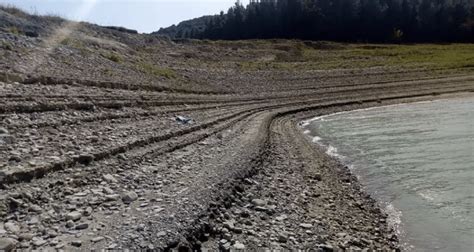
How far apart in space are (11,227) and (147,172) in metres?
4.80

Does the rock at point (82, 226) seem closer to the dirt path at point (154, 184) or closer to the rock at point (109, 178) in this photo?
the dirt path at point (154, 184)

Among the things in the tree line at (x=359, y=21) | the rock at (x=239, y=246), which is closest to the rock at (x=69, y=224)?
the rock at (x=239, y=246)

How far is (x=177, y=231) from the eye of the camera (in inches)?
353

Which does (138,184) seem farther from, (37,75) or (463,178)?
(463,178)

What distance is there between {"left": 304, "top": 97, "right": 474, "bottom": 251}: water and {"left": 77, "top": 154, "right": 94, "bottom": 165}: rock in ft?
29.0

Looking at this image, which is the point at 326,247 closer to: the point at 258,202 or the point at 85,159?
the point at 258,202

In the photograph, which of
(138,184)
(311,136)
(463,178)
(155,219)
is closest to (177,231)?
(155,219)

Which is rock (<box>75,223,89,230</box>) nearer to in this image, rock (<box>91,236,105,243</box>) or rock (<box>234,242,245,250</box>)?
rock (<box>91,236,105,243</box>)

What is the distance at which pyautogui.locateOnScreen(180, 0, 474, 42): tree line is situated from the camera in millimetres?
130375

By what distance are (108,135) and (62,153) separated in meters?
3.44

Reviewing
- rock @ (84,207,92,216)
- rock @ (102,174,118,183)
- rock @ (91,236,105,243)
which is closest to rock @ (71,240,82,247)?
rock @ (91,236,105,243)

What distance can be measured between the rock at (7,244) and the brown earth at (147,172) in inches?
1.8

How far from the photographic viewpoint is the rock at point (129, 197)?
10.1 metres

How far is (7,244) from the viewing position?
7.39m
